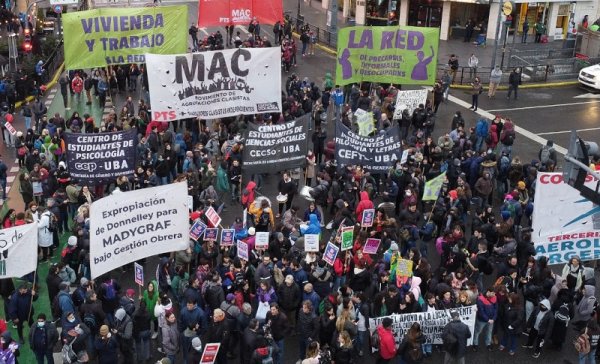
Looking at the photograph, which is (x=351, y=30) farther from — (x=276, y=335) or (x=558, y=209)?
(x=276, y=335)

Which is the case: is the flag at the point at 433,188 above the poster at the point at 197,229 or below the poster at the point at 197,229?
above

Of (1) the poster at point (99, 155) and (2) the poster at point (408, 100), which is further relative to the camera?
(2) the poster at point (408, 100)

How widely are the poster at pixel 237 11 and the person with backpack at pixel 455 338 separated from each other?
2076 centimetres

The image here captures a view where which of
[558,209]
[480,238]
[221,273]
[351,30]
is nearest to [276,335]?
[221,273]

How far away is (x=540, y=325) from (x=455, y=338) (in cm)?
218

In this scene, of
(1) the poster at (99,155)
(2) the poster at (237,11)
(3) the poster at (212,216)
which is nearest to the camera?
(3) the poster at (212,216)

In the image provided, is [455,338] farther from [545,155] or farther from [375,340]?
[545,155]

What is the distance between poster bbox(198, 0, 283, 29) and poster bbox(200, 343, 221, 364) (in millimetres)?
20641

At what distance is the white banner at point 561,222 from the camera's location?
50.0 feet

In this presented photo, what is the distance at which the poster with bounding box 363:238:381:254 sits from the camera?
1603 centimetres

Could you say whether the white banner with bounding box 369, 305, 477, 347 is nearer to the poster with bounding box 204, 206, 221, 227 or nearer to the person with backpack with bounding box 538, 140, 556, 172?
the poster with bounding box 204, 206, 221, 227

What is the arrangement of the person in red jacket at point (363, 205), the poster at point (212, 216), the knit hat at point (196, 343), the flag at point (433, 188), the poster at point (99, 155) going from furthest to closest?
the flag at point (433, 188), the poster at point (99, 155), the person in red jacket at point (363, 205), the poster at point (212, 216), the knit hat at point (196, 343)

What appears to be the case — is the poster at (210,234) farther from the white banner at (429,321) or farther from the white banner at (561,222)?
the white banner at (561,222)

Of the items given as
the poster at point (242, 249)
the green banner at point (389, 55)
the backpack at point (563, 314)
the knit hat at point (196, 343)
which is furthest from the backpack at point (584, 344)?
the green banner at point (389, 55)
